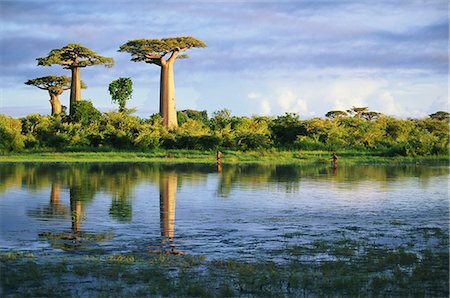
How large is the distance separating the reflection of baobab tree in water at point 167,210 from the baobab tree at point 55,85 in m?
39.3

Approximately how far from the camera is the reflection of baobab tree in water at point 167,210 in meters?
9.74

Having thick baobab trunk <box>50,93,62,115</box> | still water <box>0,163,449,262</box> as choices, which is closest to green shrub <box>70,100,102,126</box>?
thick baobab trunk <box>50,93,62,115</box>

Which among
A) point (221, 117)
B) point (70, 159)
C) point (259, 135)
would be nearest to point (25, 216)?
point (70, 159)

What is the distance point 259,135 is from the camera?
41531 millimetres

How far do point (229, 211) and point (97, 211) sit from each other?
2658 millimetres

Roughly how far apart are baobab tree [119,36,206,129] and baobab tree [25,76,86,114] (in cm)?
1171

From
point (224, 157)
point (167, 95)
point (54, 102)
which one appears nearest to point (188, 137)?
point (224, 157)

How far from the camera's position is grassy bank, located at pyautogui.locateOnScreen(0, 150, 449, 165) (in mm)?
33719

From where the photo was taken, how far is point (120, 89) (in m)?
54.1

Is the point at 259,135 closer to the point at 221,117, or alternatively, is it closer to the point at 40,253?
the point at 221,117

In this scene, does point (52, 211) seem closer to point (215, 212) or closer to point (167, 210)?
point (167, 210)

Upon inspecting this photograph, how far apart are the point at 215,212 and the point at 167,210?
1.01 meters

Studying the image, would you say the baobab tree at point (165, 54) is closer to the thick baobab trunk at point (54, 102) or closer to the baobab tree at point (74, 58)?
the baobab tree at point (74, 58)

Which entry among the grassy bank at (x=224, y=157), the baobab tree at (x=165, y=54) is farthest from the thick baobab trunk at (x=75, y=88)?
the grassy bank at (x=224, y=157)
